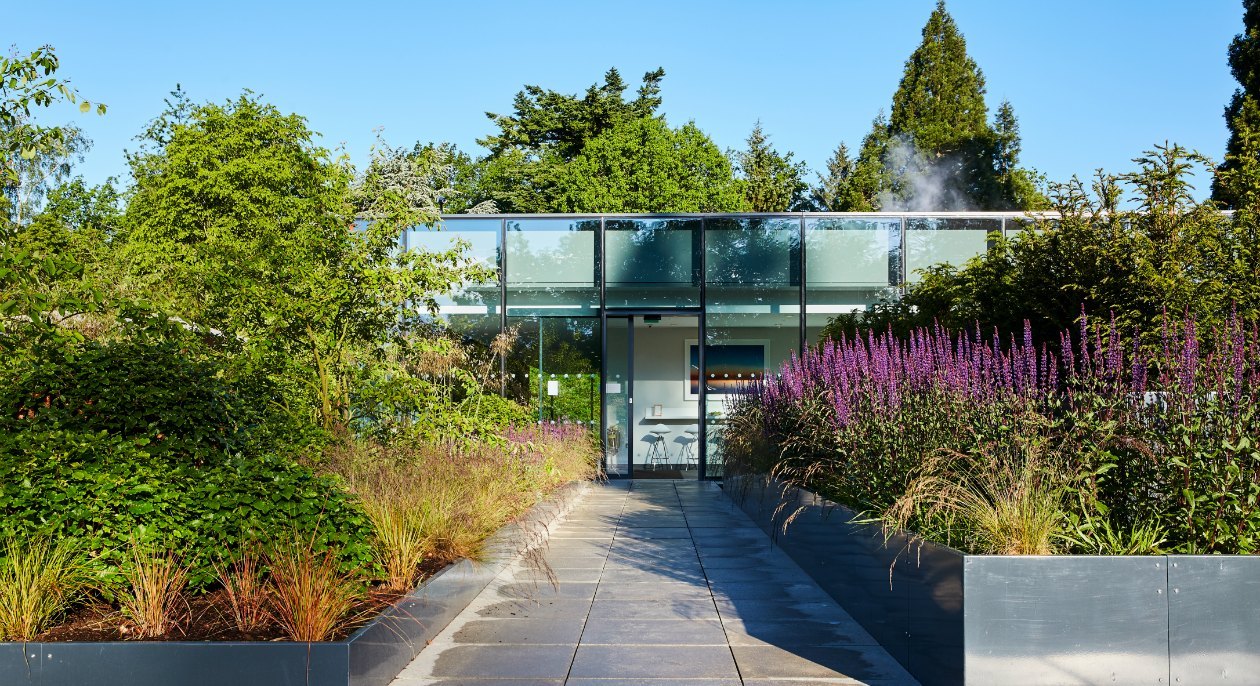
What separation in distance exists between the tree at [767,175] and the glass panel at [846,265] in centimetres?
1839

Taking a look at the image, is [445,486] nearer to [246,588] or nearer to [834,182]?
[246,588]

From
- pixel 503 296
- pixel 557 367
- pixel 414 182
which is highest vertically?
pixel 414 182

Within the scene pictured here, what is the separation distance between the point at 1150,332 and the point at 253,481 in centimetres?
736

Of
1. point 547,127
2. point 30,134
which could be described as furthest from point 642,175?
point 30,134

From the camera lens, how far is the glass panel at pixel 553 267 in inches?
592

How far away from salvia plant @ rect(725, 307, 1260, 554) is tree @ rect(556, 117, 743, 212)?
2223 cm

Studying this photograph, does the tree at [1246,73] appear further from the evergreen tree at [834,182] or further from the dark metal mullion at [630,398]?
the dark metal mullion at [630,398]

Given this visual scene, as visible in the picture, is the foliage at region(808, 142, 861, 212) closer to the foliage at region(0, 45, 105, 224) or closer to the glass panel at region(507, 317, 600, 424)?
the glass panel at region(507, 317, 600, 424)

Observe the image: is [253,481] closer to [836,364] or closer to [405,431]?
[405,431]

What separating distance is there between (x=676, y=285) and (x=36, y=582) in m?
11.5

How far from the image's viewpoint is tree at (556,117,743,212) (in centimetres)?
2823

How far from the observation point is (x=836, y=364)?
7652 millimetres

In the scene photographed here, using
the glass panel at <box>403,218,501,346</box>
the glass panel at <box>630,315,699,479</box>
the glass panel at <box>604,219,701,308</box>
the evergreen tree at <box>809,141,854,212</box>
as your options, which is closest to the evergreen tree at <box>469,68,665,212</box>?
the evergreen tree at <box>809,141,854,212</box>

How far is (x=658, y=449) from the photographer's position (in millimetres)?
15367
